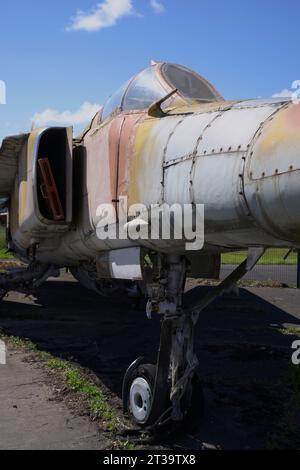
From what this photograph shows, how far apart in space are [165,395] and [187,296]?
31.0ft

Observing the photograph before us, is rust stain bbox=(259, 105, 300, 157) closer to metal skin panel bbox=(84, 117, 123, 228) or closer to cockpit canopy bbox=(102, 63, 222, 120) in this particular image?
cockpit canopy bbox=(102, 63, 222, 120)

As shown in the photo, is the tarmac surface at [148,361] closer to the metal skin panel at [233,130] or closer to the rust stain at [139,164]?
the rust stain at [139,164]

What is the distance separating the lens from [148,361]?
23.8ft

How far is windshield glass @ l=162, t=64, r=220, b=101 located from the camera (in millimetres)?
5221

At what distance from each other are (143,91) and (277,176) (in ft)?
9.04

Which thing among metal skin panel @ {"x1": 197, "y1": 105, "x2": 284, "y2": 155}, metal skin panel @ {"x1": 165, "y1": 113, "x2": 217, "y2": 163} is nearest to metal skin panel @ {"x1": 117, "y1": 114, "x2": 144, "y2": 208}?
metal skin panel @ {"x1": 165, "y1": 113, "x2": 217, "y2": 163}

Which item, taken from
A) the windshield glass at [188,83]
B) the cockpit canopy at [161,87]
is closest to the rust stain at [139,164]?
the cockpit canopy at [161,87]

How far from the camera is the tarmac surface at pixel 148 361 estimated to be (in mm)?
4656

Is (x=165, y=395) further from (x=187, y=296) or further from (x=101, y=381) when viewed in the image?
(x=187, y=296)

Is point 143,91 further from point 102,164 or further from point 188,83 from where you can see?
point 102,164

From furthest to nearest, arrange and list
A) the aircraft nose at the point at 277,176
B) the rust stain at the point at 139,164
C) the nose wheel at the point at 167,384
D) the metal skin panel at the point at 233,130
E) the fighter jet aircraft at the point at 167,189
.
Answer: the nose wheel at the point at 167,384 < the rust stain at the point at 139,164 < the metal skin panel at the point at 233,130 < the fighter jet aircraft at the point at 167,189 < the aircraft nose at the point at 277,176

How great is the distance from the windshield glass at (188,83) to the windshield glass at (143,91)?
0.44 ft

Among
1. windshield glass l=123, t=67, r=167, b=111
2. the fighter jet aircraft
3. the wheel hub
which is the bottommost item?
the wheel hub

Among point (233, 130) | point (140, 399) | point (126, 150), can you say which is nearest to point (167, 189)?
point (233, 130)
